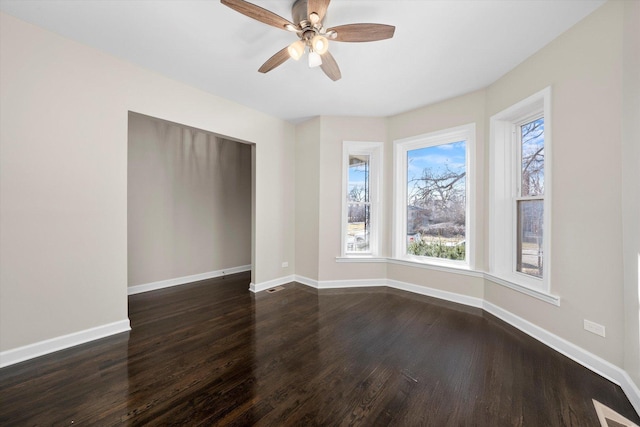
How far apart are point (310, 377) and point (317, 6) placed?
2653 mm

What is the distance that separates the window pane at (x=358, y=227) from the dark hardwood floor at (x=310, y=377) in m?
1.49

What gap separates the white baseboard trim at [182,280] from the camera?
372 centimetres

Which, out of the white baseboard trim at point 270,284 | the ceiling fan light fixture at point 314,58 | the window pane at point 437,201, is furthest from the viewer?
the white baseboard trim at point 270,284

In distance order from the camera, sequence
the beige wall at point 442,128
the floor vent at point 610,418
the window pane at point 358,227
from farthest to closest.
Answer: the window pane at point 358,227 < the beige wall at point 442,128 < the floor vent at point 610,418

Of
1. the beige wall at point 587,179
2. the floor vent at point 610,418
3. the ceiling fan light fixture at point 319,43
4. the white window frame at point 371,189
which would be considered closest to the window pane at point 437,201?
the white window frame at point 371,189

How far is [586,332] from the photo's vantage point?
2004 mm

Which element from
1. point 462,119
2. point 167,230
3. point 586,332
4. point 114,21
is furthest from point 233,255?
point 586,332

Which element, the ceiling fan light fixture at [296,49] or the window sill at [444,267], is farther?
the window sill at [444,267]

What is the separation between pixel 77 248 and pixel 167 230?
1.82 metres

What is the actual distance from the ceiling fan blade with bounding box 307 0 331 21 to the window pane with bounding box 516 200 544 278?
2.78 meters

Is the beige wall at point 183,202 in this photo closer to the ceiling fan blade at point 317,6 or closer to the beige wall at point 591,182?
the ceiling fan blade at point 317,6

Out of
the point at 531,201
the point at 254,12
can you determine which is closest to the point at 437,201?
the point at 531,201

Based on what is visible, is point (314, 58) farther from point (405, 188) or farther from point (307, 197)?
point (405, 188)

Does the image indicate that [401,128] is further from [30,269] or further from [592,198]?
[30,269]
